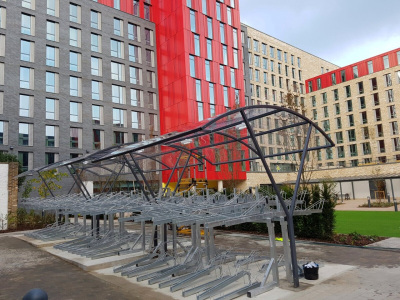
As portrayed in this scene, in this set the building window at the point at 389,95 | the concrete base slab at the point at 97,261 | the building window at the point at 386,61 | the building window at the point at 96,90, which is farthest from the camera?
the building window at the point at 386,61

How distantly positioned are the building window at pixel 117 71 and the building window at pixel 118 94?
3.93 feet

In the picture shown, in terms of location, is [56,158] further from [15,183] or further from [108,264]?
[108,264]

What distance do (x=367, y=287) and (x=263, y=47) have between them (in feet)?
202

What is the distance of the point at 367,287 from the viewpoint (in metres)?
7.39

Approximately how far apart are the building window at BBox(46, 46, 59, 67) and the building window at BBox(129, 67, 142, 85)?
9.61 m

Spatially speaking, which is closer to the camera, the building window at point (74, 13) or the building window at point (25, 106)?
the building window at point (25, 106)

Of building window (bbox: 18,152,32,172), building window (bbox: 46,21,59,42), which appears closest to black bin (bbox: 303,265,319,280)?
building window (bbox: 18,152,32,172)

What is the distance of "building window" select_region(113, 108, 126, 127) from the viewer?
42594 mm

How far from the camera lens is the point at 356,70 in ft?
200

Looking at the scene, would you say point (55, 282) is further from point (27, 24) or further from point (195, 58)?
point (195, 58)

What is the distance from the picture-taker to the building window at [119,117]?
1677 inches

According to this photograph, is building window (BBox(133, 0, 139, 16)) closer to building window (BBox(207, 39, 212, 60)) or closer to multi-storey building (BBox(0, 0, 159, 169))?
multi-storey building (BBox(0, 0, 159, 169))

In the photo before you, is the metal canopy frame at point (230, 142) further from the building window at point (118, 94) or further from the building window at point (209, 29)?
the building window at point (209, 29)

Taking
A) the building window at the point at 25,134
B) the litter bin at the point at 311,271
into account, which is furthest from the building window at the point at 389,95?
the litter bin at the point at 311,271
